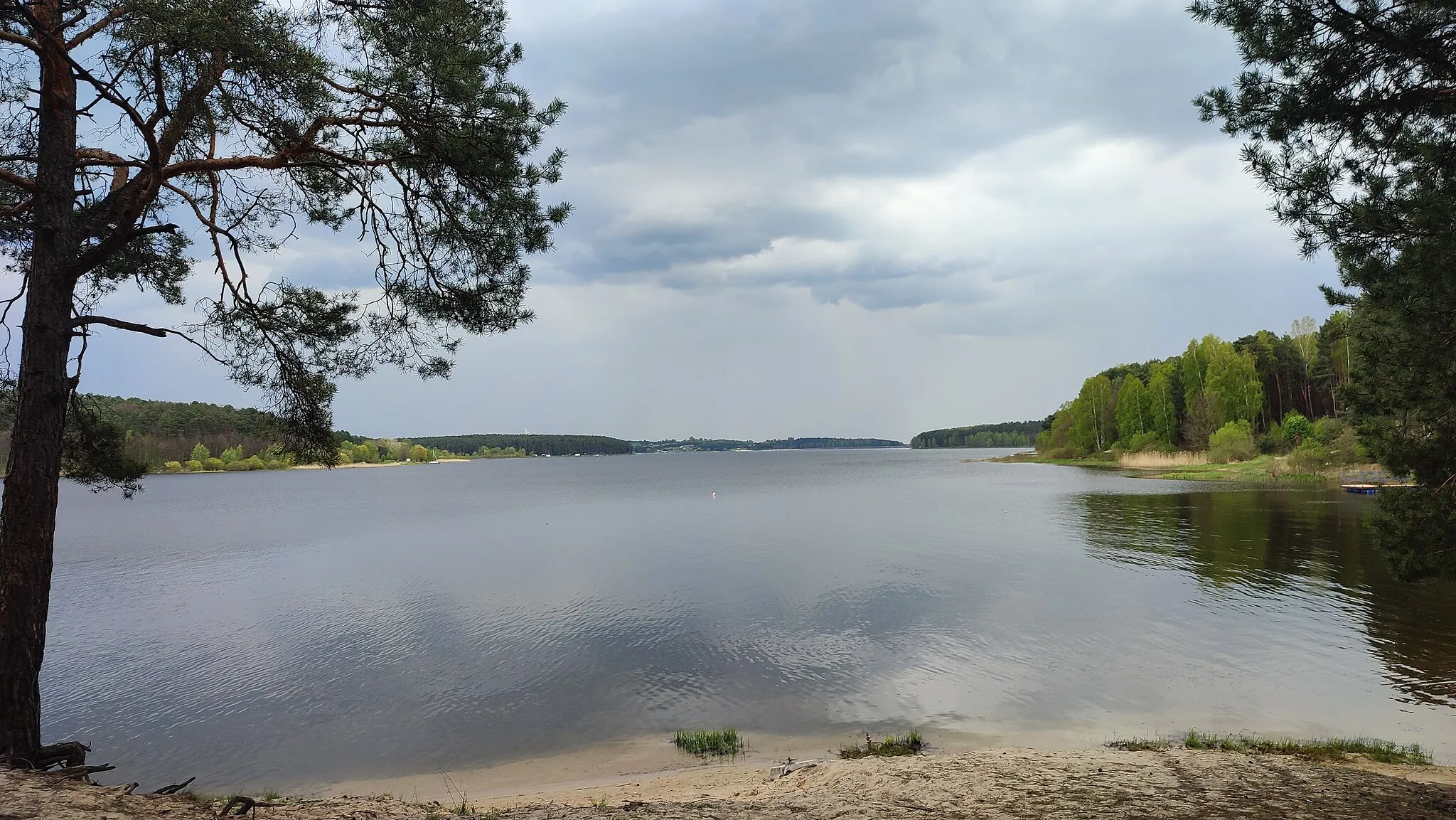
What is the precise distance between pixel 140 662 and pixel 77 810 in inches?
615

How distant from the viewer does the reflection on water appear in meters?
13.6

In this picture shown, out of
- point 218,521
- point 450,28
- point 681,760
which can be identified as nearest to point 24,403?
point 450,28

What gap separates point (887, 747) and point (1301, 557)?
23.1 metres

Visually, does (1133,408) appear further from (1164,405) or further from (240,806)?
(240,806)

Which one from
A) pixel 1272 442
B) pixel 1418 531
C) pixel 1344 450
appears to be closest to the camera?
pixel 1418 531

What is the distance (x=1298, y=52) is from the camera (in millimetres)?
5887

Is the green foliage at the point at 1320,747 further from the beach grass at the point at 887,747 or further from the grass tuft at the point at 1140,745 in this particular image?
the beach grass at the point at 887,747

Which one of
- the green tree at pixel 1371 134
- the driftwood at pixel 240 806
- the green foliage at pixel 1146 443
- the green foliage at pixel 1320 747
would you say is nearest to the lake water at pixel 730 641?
the green foliage at pixel 1320 747

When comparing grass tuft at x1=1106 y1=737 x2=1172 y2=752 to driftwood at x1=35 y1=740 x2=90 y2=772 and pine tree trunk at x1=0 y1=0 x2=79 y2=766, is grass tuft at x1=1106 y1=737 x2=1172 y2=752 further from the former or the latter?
pine tree trunk at x1=0 y1=0 x2=79 y2=766

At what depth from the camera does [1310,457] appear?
5794cm

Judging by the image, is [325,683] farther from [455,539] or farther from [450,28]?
[455,539]

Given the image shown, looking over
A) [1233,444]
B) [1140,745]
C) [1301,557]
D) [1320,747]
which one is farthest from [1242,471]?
[1140,745]

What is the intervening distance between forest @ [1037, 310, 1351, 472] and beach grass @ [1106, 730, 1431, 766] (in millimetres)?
58189

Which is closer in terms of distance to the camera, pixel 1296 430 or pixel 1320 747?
pixel 1320 747
